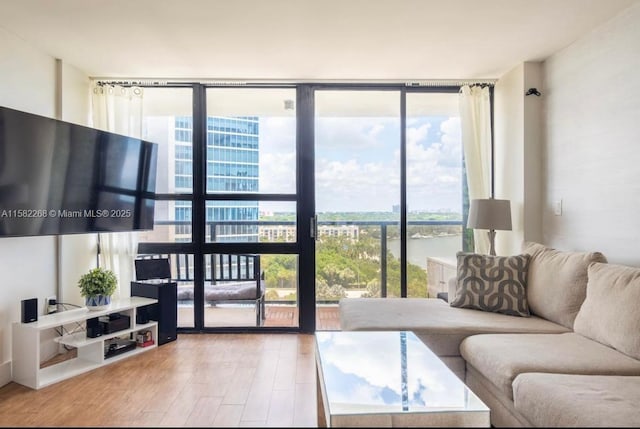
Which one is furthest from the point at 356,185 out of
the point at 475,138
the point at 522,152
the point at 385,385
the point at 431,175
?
the point at 385,385

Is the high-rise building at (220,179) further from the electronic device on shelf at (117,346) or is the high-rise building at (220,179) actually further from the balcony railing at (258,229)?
the electronic device on shelf at (117,346)

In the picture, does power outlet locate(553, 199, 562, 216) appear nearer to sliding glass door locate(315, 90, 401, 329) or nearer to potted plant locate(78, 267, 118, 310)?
sliding glass door locate(315, 90, 401, 329)

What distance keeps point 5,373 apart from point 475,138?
422 cm

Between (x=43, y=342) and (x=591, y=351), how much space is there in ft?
12.3

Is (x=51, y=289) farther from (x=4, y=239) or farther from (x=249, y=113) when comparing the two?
(x=249, y=113)

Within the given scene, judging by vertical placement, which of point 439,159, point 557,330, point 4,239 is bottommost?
point 557,330

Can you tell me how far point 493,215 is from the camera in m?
3.26

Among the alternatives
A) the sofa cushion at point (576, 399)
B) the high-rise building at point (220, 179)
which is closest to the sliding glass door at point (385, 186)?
the high-rise building at point (220, 179)

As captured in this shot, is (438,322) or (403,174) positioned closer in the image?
(438,322)

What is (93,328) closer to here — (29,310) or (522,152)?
(29,310)

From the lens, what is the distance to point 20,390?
2590 mm

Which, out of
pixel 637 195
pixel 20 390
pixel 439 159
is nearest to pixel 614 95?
pixel 637 195

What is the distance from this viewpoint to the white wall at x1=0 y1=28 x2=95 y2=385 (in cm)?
271

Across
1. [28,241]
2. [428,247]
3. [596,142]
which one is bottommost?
[428,247]
